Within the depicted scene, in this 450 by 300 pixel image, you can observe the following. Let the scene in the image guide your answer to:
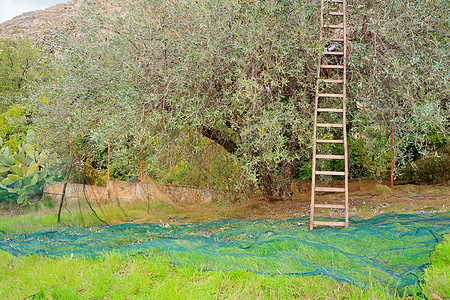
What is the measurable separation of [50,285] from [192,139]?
4449 mm

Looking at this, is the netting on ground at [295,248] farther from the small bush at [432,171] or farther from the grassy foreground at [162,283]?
the small bush at [432,171]

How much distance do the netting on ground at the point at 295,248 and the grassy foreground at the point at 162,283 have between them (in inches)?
4.0

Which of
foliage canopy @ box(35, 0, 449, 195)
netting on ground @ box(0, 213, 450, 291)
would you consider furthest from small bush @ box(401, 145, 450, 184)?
netting on ground @ box(0, 213, 450, 291)

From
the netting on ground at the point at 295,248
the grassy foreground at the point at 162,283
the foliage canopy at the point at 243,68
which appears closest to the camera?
the grassy foreground at the point at 162,283

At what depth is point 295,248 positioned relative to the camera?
12.7ft

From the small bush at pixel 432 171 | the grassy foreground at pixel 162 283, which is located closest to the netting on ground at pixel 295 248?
the grassy foreground at pixel 162 283

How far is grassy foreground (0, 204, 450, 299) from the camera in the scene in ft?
9.46

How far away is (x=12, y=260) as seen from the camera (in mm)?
4188

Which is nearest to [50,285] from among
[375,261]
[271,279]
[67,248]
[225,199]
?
[67,248]

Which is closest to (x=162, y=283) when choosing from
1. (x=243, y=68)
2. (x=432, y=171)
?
Answer: (x=243, y=68)

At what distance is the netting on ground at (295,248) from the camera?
3190 mm

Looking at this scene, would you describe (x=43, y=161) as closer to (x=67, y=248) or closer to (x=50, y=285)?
(x=67, y=248)

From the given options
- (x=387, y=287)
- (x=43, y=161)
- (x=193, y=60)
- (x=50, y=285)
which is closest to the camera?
(x=387, y=287)

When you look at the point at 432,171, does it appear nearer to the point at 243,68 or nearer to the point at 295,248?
the point at 243,68
